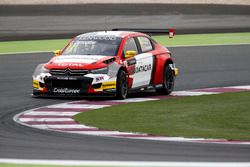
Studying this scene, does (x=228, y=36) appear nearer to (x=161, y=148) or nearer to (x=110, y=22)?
(x=110, y=22)

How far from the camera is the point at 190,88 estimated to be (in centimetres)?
2259

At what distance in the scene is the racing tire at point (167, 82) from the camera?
21.5m

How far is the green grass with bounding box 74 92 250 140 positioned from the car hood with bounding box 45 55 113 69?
4.05 ft

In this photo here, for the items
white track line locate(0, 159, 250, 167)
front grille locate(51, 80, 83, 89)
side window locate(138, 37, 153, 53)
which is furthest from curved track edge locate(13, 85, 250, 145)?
white track line locate(0, 159, 250, 167)

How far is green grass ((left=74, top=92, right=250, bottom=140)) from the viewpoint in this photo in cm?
1520

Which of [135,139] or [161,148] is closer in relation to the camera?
[161,148]

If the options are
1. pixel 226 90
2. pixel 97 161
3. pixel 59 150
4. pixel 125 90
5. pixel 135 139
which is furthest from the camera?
pixel 226 90

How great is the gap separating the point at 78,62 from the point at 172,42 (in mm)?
14280

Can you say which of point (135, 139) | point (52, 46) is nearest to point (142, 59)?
point (135, 139)

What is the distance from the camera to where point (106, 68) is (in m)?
20.0

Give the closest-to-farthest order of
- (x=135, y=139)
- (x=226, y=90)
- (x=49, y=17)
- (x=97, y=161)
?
(x=97, y=161)
(x=135, y=139)
(x=226, y=90)
(x=49, y=17)

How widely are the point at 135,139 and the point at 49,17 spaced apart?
24.9 metres

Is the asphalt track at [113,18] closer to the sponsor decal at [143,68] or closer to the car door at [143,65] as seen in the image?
the car door at [143,65]

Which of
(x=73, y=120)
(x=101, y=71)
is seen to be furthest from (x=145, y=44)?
(x=73, y=120)
